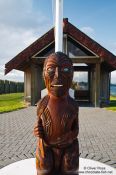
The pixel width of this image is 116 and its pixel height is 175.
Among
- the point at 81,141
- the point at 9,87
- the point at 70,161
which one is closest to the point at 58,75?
the point at 70,161

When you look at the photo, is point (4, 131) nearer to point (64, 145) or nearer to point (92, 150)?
point (92, 150)

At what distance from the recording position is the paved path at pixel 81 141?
17.7 feet

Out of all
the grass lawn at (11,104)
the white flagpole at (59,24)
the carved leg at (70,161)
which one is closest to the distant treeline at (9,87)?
the grass lawn at (11,104)

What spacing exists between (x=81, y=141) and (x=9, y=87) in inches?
1277

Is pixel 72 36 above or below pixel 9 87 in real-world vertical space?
above

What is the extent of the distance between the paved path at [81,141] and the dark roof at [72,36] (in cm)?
511

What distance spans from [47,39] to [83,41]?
208cm

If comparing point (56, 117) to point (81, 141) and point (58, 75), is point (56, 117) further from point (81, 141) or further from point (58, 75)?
point (81, 141)

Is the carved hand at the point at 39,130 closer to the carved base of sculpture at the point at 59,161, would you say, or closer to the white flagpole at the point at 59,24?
the carved base of sculpture at the point at 59,161

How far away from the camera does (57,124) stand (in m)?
3.14

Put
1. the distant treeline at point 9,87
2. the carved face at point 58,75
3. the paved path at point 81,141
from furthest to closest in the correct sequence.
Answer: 1. the distant treeline at point 9,87
2. the paved path at point 81,141
3. the carved face at point 58,75

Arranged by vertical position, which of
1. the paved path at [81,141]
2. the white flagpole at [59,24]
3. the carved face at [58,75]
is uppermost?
the white flagpole at [59,24]

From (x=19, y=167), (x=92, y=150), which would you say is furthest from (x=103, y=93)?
(x=19, y=167)

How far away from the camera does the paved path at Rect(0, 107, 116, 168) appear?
5.41m
